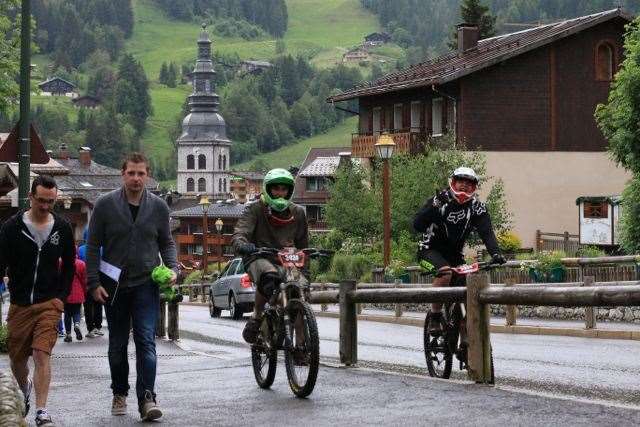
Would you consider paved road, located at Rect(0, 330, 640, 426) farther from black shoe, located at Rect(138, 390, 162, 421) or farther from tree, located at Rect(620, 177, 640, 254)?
tree, located at Rect(620, 177, 640, 254)

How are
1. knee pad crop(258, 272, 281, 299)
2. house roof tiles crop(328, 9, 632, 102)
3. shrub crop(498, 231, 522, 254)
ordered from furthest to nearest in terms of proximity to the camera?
house roof tiles crop(328, 9, 632, 102), shrub crop(498, 231, 522, 254), knee pad crop(258, 272, 281, 299)

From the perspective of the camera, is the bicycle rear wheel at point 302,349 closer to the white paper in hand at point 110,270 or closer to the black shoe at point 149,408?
the black shoe at point 149,408

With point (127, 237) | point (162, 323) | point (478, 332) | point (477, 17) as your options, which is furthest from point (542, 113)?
point (127, 237)

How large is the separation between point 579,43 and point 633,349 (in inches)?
1700

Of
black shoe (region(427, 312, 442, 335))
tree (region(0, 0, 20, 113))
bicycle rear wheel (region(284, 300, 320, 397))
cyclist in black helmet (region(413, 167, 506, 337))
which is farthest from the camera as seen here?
tree (region(0, 0, 20, 113))

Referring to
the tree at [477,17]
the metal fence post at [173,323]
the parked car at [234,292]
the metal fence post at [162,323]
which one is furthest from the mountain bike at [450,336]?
the tree at [477,17]

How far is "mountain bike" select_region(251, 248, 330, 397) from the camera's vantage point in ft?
36.7

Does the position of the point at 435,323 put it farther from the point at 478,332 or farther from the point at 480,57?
the point at 480,57

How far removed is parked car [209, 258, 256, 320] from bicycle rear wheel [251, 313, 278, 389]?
19579mm

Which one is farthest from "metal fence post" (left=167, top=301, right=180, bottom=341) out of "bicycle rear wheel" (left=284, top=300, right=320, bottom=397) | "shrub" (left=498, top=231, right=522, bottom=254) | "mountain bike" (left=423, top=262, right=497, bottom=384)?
"shrub" (left=498, top=231, right=522, bottom=254)

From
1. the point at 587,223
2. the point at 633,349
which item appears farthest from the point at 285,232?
the point at 587,223

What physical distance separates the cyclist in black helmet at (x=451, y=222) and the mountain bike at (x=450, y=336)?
134mm

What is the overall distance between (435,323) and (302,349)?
6.47 ft

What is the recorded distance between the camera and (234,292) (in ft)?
110
